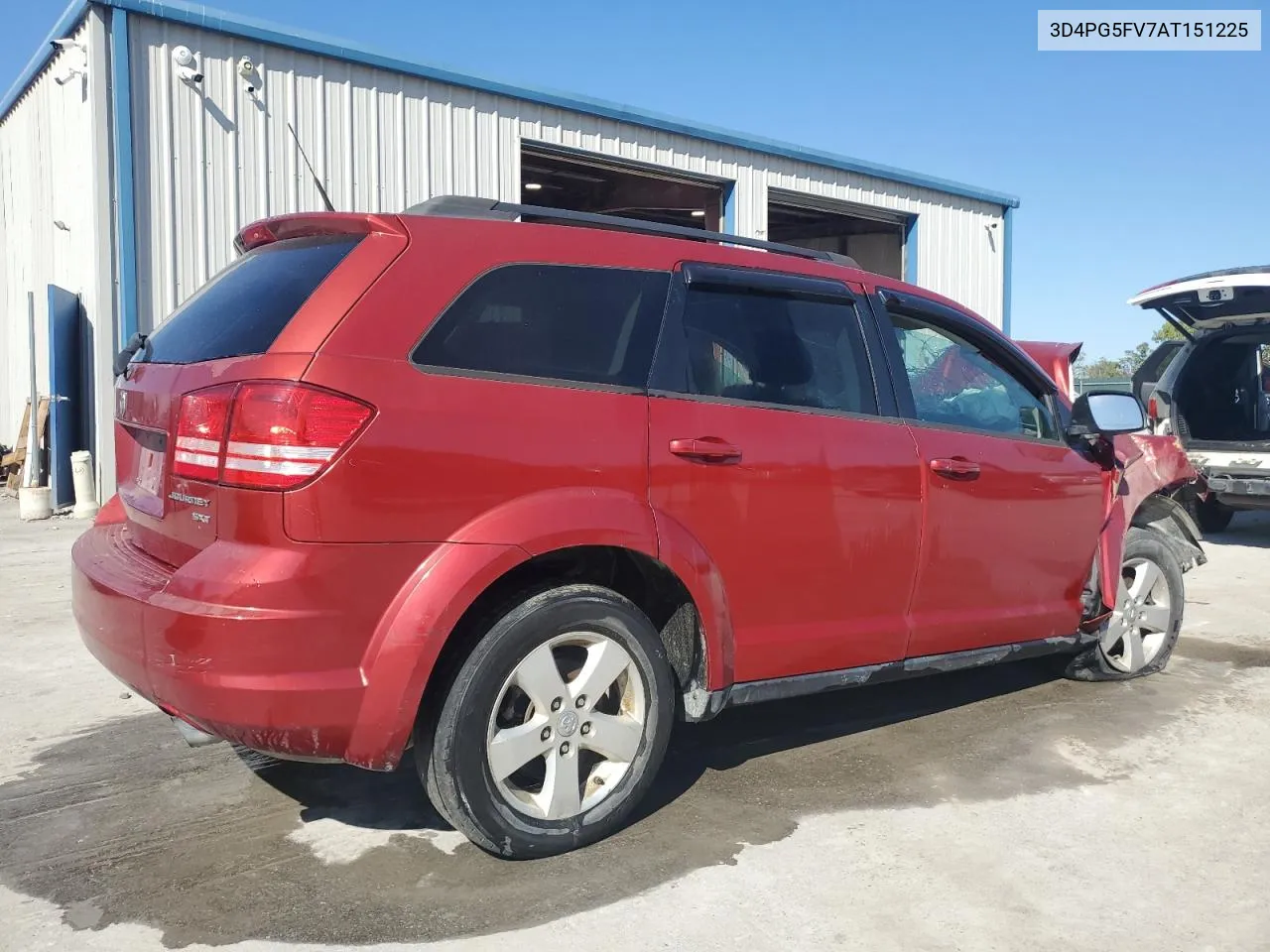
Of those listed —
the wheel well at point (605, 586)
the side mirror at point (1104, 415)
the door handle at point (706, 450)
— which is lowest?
the wheel well at point (605, 586)

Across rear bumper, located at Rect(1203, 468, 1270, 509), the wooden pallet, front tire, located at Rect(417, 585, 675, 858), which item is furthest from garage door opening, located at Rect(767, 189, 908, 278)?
front tire, located at Rect(417, 585, 675, 858)

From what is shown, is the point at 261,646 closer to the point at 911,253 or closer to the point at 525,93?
the point at 525,93

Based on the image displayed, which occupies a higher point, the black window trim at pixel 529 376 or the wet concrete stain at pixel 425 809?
the black window trim at pixel 529 376

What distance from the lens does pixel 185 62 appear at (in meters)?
9.78

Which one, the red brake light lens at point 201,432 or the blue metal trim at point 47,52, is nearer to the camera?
the red brake light lens at point 201,432

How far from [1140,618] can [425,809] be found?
3512mm

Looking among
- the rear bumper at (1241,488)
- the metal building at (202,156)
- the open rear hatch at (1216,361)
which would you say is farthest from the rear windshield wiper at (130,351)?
the rear bumper at (1241,488)

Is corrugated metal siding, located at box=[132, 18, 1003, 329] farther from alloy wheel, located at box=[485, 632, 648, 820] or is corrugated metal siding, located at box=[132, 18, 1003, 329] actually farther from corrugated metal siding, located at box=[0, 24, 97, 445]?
alloy wheel, located at box=[485, 632, 648, 820]

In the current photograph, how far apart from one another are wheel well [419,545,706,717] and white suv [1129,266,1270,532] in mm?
6447

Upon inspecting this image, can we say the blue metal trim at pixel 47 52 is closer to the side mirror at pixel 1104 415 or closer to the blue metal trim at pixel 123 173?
the blue metal trim at pixel 123 173

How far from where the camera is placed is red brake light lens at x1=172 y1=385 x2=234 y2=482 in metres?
2.74

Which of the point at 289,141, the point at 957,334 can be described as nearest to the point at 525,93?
the point at 289,141

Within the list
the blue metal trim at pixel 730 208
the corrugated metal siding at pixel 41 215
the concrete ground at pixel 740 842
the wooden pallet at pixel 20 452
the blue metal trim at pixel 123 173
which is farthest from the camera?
the blue metal trim at pixel 730 208

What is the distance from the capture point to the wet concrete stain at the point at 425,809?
111 inches
